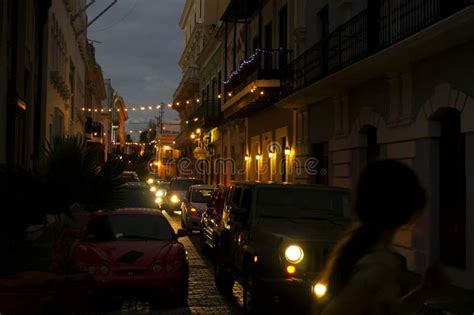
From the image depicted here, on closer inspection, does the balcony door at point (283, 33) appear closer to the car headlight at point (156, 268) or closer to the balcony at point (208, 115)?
the balcony at point (208, 115)

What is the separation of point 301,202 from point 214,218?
417 cm

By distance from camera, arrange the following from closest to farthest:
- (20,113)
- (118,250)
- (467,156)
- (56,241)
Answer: (56,241) → (118,250) → (467,156) → (20,113)

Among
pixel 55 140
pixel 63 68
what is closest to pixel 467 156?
pixel 55 140

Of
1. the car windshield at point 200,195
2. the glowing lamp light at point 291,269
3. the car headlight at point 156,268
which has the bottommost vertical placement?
the car headlight at point 156,268

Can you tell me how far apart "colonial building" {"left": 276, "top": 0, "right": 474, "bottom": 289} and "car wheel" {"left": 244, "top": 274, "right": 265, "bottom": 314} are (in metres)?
2.23

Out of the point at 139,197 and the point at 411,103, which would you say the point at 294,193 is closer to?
the point at 411,103

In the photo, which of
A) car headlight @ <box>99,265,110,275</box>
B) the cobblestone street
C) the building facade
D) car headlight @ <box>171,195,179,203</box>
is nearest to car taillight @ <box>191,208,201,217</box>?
the building facade

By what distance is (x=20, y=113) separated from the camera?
16812 mm

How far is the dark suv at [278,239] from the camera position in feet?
26.9

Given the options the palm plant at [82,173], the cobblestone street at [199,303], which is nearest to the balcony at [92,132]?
the cobblestone street at [199,303]

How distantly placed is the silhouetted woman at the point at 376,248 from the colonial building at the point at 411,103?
6.32 meters

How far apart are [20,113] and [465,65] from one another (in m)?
11.0

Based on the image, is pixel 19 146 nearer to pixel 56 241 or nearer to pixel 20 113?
pixel 20 113

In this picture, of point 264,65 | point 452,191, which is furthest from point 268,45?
point 452,191
